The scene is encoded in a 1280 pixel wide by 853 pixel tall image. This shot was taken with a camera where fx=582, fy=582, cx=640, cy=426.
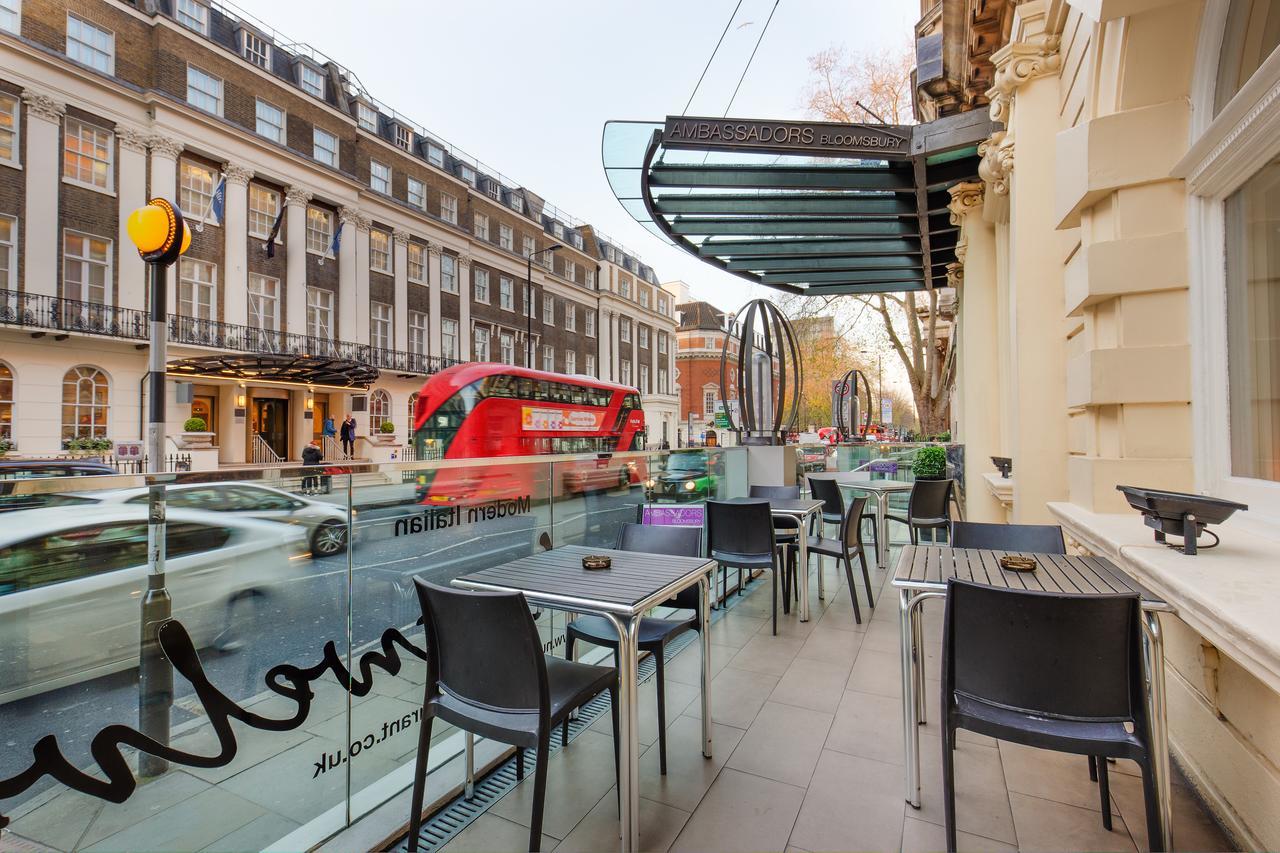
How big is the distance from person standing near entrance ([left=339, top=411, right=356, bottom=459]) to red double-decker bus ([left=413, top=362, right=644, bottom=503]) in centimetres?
694

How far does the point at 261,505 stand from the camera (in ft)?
6.61

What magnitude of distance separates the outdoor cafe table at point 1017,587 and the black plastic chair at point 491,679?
4.14ft

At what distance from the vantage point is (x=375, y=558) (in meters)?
2.44

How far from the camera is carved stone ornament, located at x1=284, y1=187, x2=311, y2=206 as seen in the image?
20.6 m

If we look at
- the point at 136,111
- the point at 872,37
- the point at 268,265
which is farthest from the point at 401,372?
the point at 872,37

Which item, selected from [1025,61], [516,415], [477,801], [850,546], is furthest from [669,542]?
[516,415]

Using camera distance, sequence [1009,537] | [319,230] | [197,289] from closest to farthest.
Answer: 1. [1009,537]
2. [197,289]
3. [319,230]

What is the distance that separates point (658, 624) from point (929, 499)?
4127 mm

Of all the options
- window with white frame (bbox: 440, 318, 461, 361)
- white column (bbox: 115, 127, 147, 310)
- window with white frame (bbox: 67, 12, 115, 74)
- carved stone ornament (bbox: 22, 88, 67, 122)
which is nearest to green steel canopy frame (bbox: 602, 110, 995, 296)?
white column (bbox: 115, 127, 147, 310)

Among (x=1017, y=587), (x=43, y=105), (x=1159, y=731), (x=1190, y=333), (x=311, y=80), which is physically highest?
(x=311, y=80)

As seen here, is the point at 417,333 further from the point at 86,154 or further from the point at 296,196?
the point at 86,154

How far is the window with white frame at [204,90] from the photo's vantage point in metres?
18.3

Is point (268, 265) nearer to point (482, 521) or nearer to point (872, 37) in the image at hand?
point (872, 37)

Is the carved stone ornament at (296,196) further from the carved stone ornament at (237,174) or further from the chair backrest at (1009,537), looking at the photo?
the chair backrest at (1009,537)
